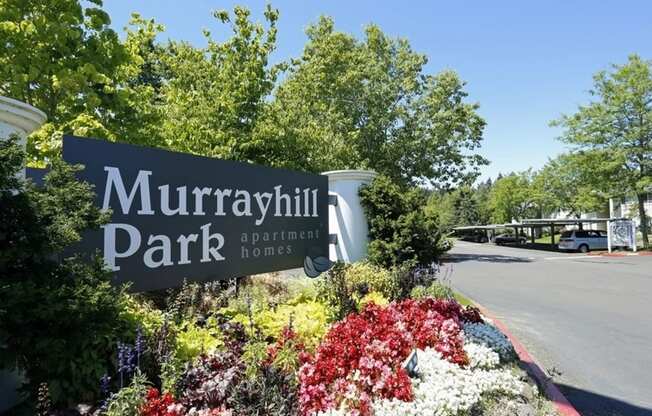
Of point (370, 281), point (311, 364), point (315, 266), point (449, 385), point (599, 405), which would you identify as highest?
point (315, 266)

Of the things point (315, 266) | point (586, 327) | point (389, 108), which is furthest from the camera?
point (389, 108)

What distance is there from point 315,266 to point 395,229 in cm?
180

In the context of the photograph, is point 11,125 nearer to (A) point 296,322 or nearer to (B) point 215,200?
(B) point 215,200

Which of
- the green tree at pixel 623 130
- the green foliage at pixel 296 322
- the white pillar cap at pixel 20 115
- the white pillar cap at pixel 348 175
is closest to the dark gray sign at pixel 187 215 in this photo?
the white pillar cap at pixel 20 115

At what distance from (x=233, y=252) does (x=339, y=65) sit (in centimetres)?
1821

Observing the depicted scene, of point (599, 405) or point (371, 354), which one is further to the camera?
point (599, 405)

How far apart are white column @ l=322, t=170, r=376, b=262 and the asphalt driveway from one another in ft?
10.1

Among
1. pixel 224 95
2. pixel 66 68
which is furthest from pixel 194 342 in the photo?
pixel 224 95

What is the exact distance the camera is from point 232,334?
12.6ft

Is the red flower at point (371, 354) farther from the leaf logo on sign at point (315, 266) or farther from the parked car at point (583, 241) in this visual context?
the parked car at point (583, 241)

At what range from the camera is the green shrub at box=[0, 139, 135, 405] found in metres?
2.47

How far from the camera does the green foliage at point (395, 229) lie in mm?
7184

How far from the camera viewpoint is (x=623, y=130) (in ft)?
88.9

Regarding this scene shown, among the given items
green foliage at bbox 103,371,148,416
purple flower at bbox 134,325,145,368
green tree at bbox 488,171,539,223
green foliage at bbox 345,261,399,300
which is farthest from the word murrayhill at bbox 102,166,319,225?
green tree at bbox 488,171,539,223
